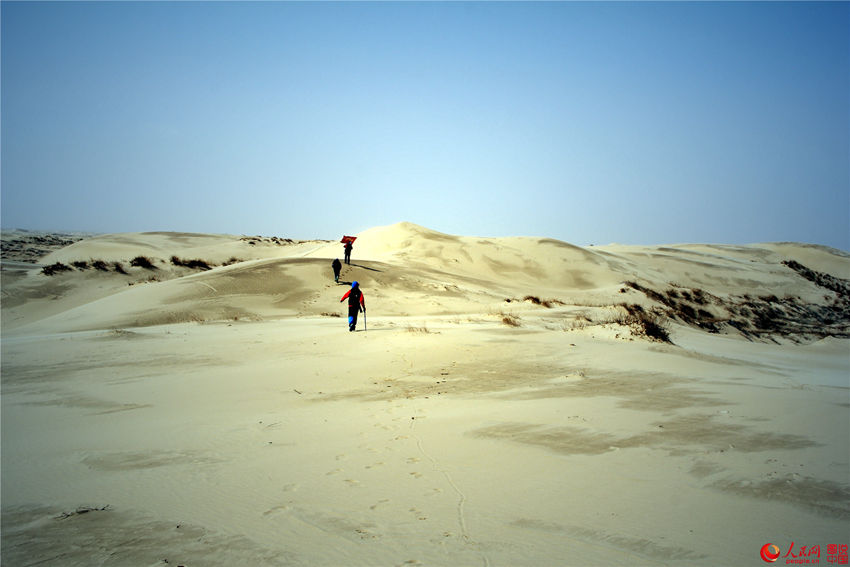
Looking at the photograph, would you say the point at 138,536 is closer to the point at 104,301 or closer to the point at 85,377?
the point at 85,377

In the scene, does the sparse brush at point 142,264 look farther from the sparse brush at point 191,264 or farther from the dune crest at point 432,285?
the sparse brush at point 191,264

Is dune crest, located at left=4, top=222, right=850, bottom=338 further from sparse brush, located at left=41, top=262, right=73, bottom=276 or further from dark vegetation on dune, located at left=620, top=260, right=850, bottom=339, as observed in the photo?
sparse brush, located at left=41, top=262, right=73, bottom=276

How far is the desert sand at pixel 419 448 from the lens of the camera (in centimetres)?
289

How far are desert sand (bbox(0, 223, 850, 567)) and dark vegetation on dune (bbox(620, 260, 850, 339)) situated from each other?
715 cm

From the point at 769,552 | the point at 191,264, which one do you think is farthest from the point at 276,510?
the point at 191,264

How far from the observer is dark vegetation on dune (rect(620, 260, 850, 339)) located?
19141 millimetres

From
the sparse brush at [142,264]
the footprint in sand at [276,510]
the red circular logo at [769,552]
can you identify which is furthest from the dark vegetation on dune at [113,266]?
the red circular logo at [769,552]

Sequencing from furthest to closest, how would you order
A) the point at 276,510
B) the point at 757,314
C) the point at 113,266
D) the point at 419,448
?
the point at 113,266 → the point at 757,314 → the point at 419,448 → the point at 276,510

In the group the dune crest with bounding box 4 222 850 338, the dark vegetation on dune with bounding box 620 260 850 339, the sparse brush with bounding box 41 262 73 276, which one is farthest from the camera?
the sparse brush with bounding box 41 262 73 276

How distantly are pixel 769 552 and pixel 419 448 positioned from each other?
2.71 m

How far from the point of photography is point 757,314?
891 inches

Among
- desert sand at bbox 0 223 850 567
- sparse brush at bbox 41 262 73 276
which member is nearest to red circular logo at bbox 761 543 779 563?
desert sand at bbox 0 223 850 567

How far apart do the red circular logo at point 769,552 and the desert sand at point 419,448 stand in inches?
1.6

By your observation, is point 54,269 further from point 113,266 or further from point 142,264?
point 142,264
